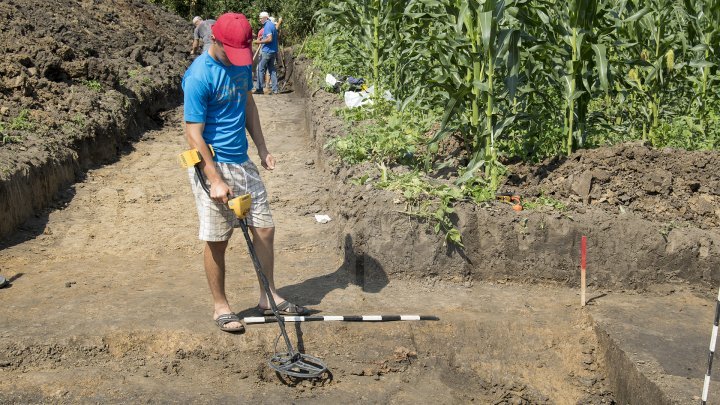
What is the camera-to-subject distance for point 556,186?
286 inches

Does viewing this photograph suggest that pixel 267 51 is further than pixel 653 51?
Yes

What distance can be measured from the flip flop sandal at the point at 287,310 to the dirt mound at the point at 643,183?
7.77 feet

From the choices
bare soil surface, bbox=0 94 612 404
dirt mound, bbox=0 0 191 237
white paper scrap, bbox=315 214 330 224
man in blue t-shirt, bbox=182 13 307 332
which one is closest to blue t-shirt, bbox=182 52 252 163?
man in blue t-shirt, bbox=182 13 307 332

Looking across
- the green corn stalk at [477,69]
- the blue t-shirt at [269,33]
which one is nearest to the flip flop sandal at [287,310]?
the green corn stalk at [477,69]

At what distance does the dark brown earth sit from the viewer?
209 inches

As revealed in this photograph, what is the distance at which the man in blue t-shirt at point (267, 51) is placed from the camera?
16656mm

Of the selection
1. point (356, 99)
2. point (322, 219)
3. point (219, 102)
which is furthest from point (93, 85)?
point (219, 102)

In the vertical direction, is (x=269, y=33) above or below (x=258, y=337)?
above

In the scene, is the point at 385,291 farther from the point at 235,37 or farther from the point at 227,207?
the point at 235,37

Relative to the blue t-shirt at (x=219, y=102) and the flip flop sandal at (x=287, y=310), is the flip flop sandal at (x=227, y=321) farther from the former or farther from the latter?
the blue t-shirt at (x=219, y=102)

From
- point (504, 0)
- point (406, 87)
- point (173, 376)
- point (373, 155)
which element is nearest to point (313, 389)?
point (173, 376)

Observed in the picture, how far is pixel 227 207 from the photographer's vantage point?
5.53m

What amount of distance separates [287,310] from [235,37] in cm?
194

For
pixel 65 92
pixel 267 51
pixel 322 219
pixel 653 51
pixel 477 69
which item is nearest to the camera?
pixel 477 69
